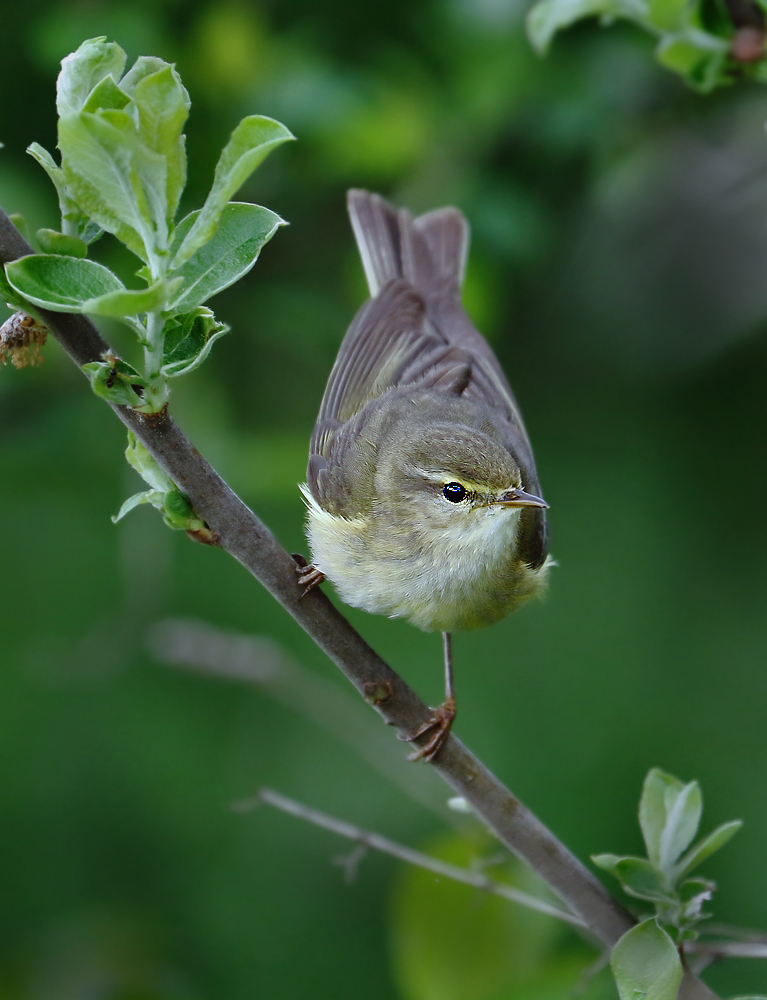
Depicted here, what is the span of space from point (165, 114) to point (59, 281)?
0.73 ft

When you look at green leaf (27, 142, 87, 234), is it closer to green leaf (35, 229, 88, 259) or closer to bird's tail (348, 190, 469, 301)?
green leaf (35, 229, 88, 259)

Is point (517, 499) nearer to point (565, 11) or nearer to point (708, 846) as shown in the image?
point (565, 11)

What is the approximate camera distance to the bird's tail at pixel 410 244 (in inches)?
130

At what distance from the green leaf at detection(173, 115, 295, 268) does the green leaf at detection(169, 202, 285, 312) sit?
0.05m

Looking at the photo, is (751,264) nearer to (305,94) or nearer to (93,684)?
(305,94)

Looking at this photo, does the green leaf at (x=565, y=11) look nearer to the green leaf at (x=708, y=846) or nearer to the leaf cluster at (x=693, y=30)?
the leaf cluster at (x=693, y=30)

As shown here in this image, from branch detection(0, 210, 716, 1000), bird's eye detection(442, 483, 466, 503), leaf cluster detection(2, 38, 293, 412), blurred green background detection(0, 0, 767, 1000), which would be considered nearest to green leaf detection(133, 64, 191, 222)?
leaf cluster detection(2, 38, 293, 412)

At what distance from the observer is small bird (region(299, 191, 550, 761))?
8.36 feet

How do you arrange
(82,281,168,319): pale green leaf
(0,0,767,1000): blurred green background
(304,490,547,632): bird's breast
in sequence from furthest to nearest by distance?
(0,0,767,1000): blurred green background, (304,490,547,632): bird's breast, (82,281,168,319): pale green leaf

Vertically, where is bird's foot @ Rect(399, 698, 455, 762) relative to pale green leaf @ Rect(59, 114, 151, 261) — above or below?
below

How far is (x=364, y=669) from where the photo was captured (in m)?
1.56

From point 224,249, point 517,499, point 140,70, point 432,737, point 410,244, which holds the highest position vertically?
point 410,244

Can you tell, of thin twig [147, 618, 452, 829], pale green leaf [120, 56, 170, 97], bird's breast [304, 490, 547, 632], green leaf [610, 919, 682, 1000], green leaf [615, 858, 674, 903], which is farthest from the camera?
thin twig [147, 618, 452, 829]

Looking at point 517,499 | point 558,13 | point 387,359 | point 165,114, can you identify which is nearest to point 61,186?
point 165,114
